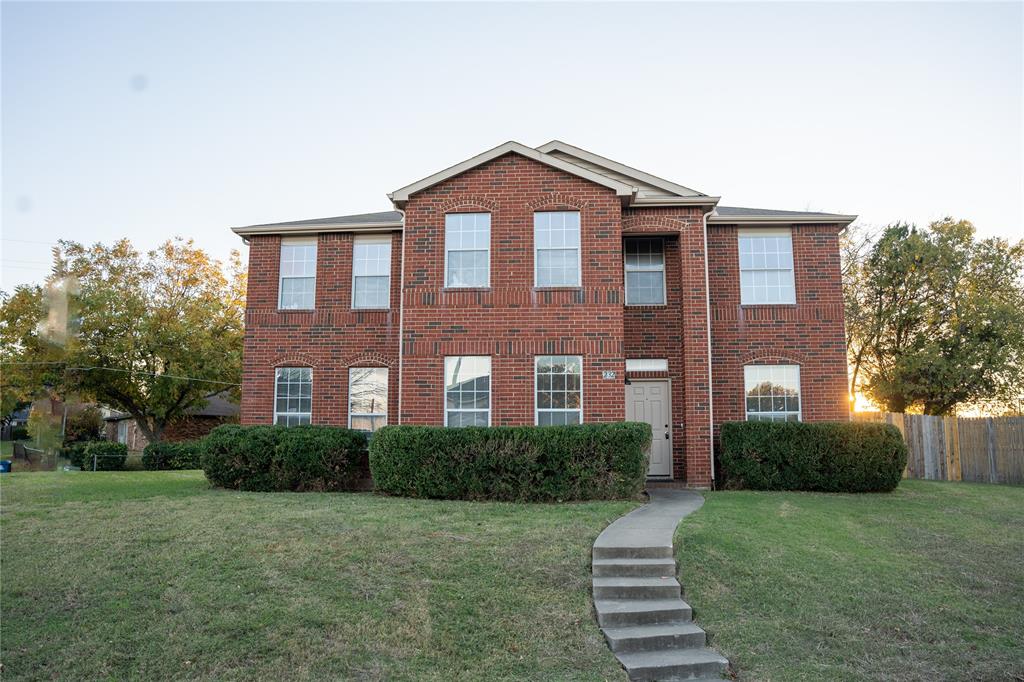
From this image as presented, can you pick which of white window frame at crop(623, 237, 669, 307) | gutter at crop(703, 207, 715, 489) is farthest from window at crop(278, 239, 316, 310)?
gutter at crop(703, 207, 715, 489)

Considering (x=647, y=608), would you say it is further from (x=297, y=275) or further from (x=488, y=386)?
(x=297, y=275)

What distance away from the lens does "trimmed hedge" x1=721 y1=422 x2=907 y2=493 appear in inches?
546

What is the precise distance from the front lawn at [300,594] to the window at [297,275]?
712 cm

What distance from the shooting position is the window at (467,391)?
14375mm

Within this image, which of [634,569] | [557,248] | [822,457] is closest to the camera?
[634,569]

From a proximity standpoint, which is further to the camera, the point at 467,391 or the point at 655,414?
the point at 655,414

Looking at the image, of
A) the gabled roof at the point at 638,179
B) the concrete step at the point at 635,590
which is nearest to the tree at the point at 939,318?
the gabled roof at the point at 638,179

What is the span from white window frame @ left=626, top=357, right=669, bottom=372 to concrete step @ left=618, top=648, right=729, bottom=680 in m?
9.63

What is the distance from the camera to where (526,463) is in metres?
12.1

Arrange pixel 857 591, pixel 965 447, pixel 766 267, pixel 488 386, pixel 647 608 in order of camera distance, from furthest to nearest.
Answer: pixel 965 447 → pixel 766 267 → pixel 488 386 → pixel 857 591 → pixel 647 608

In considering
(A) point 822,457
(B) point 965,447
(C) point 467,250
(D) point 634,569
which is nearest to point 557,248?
(C) point 467,250

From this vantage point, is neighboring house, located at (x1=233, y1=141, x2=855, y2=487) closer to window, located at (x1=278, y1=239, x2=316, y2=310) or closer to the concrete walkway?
window, located at (x1=278, y1=239, x2=316, y2=310)

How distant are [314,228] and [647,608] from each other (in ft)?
41.4

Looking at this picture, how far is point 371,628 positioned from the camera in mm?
6840
